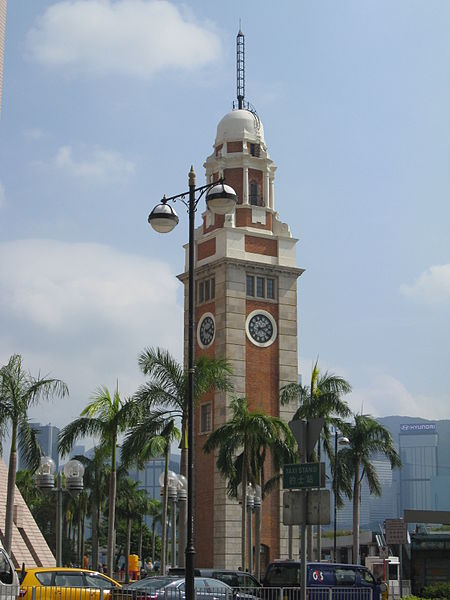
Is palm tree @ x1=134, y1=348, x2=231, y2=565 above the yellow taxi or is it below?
above

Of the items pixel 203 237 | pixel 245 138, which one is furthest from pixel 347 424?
pixel 245 138

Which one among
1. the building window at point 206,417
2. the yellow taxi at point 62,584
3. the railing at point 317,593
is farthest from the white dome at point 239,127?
the yellow taxi at point 62,584

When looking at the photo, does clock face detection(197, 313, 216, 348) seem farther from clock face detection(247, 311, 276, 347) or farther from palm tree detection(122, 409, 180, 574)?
palm tree detection(122, 409, 180, 574)

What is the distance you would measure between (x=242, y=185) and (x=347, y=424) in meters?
21.0

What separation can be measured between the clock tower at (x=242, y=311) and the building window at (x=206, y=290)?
0.06 m

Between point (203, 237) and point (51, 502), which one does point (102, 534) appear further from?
point (203, 237)

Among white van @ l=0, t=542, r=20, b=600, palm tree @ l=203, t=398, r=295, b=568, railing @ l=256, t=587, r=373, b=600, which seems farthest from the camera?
palm tree @ l=203, t=398, r=295, b=568

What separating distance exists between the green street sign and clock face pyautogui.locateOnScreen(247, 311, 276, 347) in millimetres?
46151

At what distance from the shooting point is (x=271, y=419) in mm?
45062

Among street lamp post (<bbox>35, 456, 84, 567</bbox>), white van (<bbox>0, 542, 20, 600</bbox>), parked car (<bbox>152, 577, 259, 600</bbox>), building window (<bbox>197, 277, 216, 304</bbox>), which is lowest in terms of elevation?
parked car (<bbox>152, 577, 259, 600</bbox>)

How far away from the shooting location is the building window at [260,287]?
65.7 metres

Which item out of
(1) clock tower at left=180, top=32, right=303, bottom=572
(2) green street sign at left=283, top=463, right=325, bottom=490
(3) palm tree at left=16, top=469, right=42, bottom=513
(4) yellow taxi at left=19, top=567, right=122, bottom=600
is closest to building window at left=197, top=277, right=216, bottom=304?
(1) clock tower at left=180, top=32, right=303, bottom=572

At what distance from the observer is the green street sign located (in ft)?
58.6

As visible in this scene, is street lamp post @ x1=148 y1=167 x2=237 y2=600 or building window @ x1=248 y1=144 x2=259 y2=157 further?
building window @ x1=248 y1=144 x2=259 y2=157
